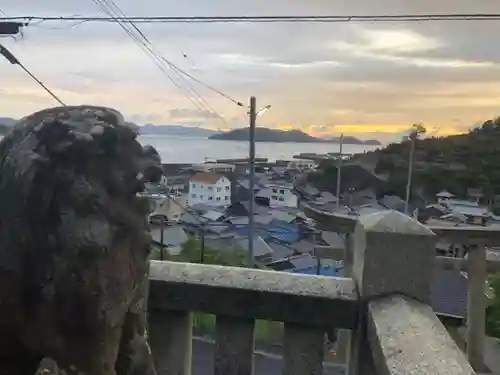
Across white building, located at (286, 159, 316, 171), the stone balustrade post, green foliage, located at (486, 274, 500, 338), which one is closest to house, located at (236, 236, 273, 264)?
white building, located at (286, 159, 316, 171)

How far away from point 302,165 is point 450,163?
684 mm

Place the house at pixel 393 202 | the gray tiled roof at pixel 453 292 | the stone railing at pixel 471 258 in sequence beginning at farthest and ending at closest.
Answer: the gray tiled roof at pixel 453 292
the house at pixel 393 202
the stone railing at pixel 471 258

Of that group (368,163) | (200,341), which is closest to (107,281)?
(200,341)

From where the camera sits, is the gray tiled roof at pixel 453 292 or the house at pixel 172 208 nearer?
the house at pixel 172 208

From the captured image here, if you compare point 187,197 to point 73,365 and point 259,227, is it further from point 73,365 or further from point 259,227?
point 73,365

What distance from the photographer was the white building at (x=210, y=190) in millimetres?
2545

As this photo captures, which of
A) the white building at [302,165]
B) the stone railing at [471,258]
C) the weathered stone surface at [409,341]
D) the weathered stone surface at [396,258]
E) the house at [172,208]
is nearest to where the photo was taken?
the weathered stone surface at [409,341]

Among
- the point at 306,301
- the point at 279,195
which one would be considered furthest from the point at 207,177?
the point at 306,301

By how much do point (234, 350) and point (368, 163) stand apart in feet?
4.11

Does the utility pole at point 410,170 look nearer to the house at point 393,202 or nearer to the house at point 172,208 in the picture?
the house at point 393,202

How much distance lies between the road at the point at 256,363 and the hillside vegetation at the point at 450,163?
0.91 meters

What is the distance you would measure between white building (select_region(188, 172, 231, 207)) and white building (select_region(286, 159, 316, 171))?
0.34 metres

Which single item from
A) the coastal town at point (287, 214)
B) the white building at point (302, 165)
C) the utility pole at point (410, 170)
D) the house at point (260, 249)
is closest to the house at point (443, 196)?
the coastal town at point (287, 214)

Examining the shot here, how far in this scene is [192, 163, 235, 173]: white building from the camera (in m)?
2.59
